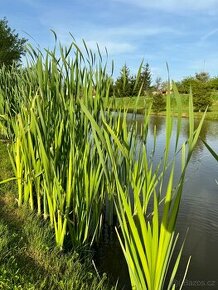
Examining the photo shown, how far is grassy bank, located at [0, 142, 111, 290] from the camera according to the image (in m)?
2.04

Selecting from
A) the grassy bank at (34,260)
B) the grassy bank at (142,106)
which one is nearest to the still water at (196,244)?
the grassy bank at (34,260)

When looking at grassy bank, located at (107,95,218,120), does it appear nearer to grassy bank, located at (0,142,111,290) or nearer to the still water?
the still water

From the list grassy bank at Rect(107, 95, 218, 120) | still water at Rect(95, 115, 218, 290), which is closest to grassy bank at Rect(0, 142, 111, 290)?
still water at Rect(95, 115, 218, 290)

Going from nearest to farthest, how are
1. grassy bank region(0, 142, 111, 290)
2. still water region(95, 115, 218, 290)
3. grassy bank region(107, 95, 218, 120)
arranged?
grassy bank region(0, 142, 111, 290), grassy bank region(107, 95, 218, 120), still water region(95, 115, 218, 290)

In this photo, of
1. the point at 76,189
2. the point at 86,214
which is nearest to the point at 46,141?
the point at 76,189

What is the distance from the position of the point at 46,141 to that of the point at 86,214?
0.66 meters

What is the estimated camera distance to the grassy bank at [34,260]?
204 centimetres

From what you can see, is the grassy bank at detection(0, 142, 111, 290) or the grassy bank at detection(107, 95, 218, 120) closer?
the grassy bank at detection(0, 142, 111, 290)

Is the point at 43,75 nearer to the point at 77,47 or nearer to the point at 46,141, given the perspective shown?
the point at 77,47

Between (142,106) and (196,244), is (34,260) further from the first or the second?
(142,106)

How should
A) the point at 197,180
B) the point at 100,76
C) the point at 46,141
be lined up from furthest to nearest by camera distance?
the point at 197,180 → the point at 100,76 → the point at 46,141

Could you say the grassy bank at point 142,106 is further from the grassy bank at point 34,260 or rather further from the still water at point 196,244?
the grassy bank at point 34,260

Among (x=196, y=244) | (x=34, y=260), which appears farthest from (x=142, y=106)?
(x=34, y=260)

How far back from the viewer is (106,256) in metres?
3.48
